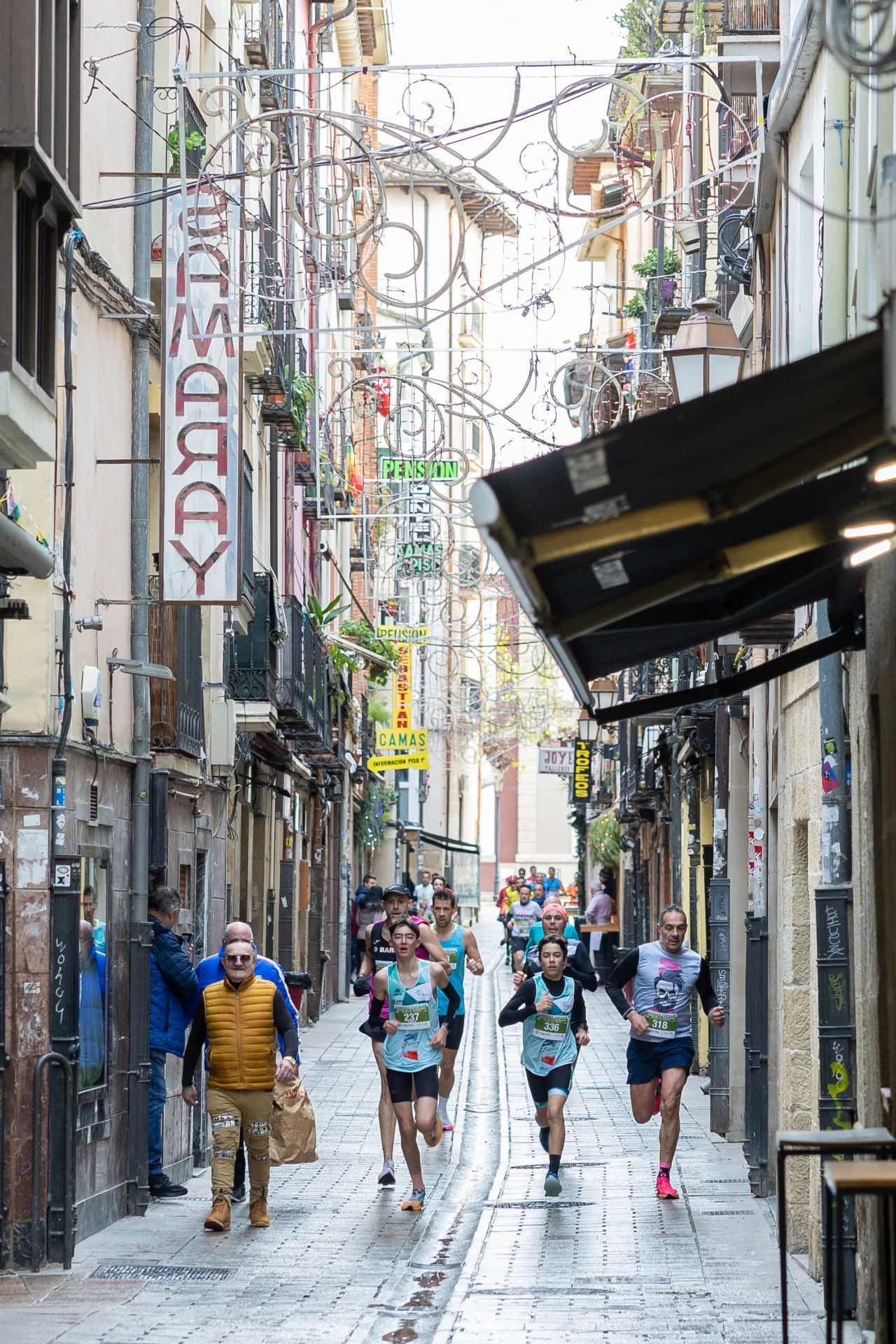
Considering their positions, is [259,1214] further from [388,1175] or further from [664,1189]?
[664,1189]

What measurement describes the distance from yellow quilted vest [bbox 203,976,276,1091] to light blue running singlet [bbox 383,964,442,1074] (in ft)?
4.05

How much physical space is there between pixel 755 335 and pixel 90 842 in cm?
695

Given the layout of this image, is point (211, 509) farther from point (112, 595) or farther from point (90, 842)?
point (90, 842)

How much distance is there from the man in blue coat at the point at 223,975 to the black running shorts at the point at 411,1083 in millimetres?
629

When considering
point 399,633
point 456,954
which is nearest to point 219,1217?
point 456,954

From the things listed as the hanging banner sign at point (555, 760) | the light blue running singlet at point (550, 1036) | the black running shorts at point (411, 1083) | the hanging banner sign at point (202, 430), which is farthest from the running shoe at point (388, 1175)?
the hanging banner sign at point (555, 760)

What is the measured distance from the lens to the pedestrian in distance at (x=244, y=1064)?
13117 mm

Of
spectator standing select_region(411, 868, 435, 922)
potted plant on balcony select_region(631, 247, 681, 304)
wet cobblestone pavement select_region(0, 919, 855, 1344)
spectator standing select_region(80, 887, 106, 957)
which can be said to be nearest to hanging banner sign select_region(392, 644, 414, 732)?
spectator standing select_region(411, 868, 435, 922)

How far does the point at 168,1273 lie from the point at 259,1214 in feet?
5.52

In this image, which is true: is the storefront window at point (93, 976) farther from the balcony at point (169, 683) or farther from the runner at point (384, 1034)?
the balcony at point (169, 683)

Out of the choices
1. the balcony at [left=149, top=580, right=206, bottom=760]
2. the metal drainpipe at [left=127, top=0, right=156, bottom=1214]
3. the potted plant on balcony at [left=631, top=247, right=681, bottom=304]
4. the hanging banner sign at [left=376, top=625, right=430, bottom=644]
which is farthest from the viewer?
the hanging banner sign at [left=376, top=625, right=430, bottom=644]

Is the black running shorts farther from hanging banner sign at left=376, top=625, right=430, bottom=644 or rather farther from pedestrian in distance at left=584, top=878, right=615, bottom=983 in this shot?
pedestrian in distance at left=584, top=878, right=615, bottom=983

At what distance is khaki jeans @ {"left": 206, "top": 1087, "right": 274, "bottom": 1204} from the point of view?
13.0 metres

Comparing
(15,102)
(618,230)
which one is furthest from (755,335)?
(618,230)
